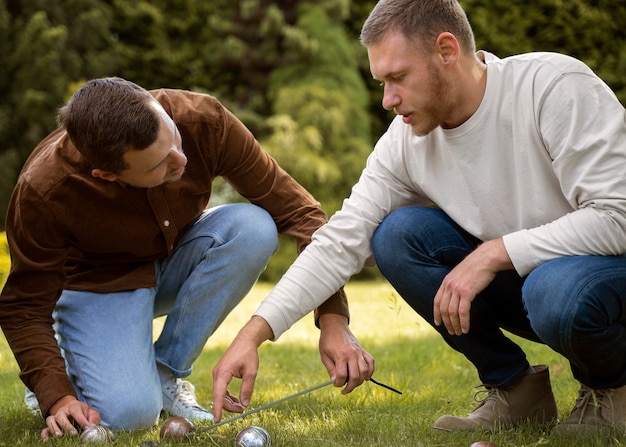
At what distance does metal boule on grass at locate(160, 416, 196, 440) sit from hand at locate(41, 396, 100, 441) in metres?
0.27

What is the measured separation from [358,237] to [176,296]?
1.00 m

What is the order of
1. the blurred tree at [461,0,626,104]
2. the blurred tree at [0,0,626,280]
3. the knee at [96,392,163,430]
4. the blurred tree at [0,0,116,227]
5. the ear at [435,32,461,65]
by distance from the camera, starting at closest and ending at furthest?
the ear at [435,32,461,65]
the knee at [96,392,163,430]
the blurred tree at [0,0,116,227]
the blurred tree at [0,0,626,280]
the blurred tree at [461,0,626,104]

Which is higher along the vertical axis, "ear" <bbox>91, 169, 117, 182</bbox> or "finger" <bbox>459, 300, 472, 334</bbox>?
"ear" <bbox>91, 169, 117, 182</bbox>

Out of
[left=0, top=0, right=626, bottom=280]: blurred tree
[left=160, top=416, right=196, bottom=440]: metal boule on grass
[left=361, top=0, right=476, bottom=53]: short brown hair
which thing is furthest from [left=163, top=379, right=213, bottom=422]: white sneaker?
[left=0, top=0, right=626, bottom=280]: blurred tree

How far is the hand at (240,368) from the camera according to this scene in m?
2.44

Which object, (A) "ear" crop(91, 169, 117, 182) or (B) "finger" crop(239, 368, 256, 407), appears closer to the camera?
(B) "finger" crop(239, 368, 256, 407)

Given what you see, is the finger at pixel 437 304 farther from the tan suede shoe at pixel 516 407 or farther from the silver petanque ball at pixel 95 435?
the silver petanque ball at pixel 95 435

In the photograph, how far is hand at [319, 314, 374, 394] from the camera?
264 centimetres

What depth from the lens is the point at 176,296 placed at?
11.4ft

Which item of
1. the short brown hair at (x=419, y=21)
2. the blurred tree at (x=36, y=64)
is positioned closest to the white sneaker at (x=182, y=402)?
the short brown hair at (x=419, y=21)

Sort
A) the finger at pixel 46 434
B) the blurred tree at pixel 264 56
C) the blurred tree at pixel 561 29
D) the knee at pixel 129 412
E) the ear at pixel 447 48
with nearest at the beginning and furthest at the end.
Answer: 1. the ear at pixel 447 48
2. the finger at pixel 46 434
3. the knee at pixel 129 412
4. the blurred tree at pixel 264 56
5. the blurred tree at pixel 561 29

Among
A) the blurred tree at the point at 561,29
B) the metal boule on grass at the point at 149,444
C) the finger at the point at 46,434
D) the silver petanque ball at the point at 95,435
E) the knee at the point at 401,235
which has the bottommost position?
the blurred tree at the point at 561,29

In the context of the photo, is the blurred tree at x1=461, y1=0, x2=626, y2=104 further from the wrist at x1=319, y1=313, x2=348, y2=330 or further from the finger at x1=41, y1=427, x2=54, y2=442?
the finger at x1=41, y1=427, x2=54, y2=442

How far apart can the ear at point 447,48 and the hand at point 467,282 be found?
58 centimetres
